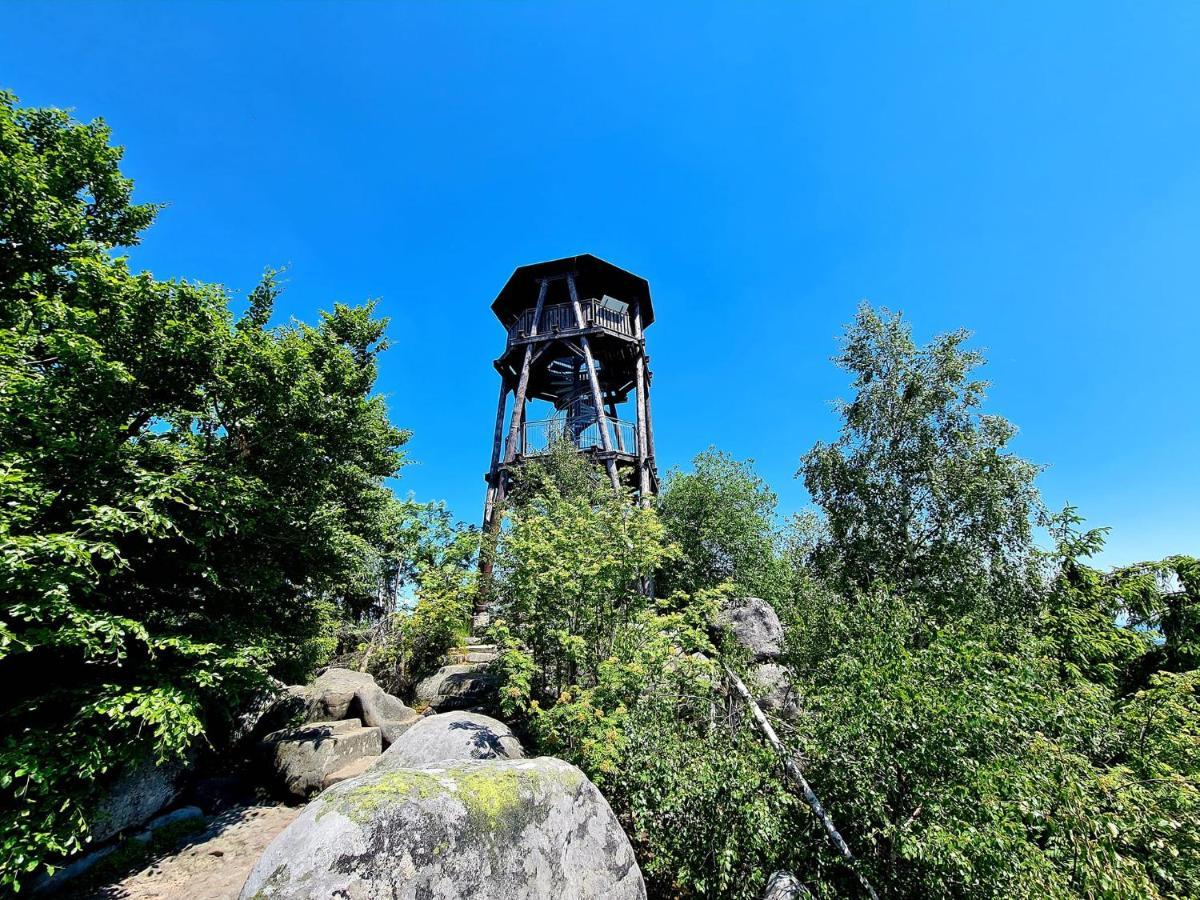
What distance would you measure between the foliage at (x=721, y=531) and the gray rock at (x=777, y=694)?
825cm

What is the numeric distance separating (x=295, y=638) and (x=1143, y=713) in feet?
39.9

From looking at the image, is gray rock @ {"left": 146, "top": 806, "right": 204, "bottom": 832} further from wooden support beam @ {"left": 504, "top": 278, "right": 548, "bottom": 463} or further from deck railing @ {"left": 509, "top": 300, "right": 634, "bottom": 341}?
deck railing @ {"left": 509, "top": 300, "right": 634, "bottom": 341}

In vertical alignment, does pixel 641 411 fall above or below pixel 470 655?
above

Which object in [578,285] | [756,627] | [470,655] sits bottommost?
[470,655]

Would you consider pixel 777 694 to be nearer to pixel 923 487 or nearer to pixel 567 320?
pixel 923 487

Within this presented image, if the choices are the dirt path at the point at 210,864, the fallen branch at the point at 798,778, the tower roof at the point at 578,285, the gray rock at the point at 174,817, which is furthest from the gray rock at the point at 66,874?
the tower roof at the point at 578,285

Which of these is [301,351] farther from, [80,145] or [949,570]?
[949,570]

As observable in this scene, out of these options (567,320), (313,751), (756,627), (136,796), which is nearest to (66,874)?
(136,796)

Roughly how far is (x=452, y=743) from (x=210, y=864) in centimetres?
357

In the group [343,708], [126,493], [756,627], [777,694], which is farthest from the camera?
[756,627]

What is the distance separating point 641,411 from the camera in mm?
16078

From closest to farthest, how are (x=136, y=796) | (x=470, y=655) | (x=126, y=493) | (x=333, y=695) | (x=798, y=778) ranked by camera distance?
1. (x=798, y=778)
2. (x=126, y=493)
3. (x=136, y=796)
4. (x=333, y=695)
5. (x=470, y=655)

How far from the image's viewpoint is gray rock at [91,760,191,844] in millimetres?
6359

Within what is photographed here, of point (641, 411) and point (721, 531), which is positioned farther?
point (721, 531)
